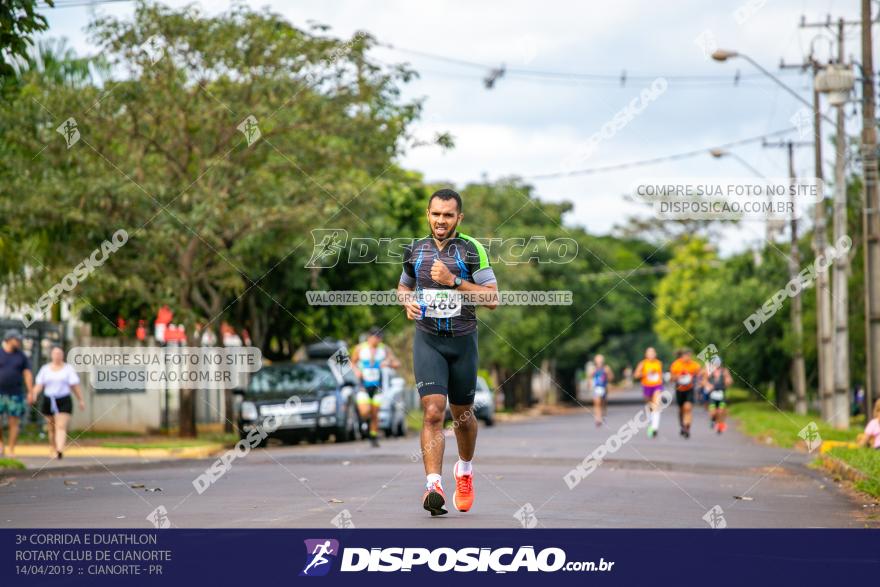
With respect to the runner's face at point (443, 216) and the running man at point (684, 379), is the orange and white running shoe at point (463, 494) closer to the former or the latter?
the runner's face at point (443, 216)

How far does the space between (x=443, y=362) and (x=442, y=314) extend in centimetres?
38

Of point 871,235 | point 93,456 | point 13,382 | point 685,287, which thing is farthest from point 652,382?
point 685,287

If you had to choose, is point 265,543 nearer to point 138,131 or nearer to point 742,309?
point 138,131

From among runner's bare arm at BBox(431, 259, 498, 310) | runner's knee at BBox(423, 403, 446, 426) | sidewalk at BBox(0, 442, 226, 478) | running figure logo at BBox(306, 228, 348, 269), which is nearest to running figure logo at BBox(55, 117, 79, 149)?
running figure logo at BBox(306, 228, 348, 269)

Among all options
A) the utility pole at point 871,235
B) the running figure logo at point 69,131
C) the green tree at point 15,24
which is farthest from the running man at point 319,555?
the running figure logo at point 69,131

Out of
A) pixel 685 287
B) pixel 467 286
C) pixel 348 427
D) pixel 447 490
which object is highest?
pixel 685 287

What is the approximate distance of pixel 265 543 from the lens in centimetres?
851

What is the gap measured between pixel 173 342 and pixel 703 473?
874 inches

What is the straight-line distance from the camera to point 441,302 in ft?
33.1

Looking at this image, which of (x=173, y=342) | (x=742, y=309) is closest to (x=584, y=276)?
(x=742, y=309)

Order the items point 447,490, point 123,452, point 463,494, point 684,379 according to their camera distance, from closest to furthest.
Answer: point 463,494, point 447,490, point 123,452, point 684,379

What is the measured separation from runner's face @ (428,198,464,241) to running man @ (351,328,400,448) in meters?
13.4

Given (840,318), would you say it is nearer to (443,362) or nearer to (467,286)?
(443,362)

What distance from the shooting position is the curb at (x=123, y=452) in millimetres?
21969
